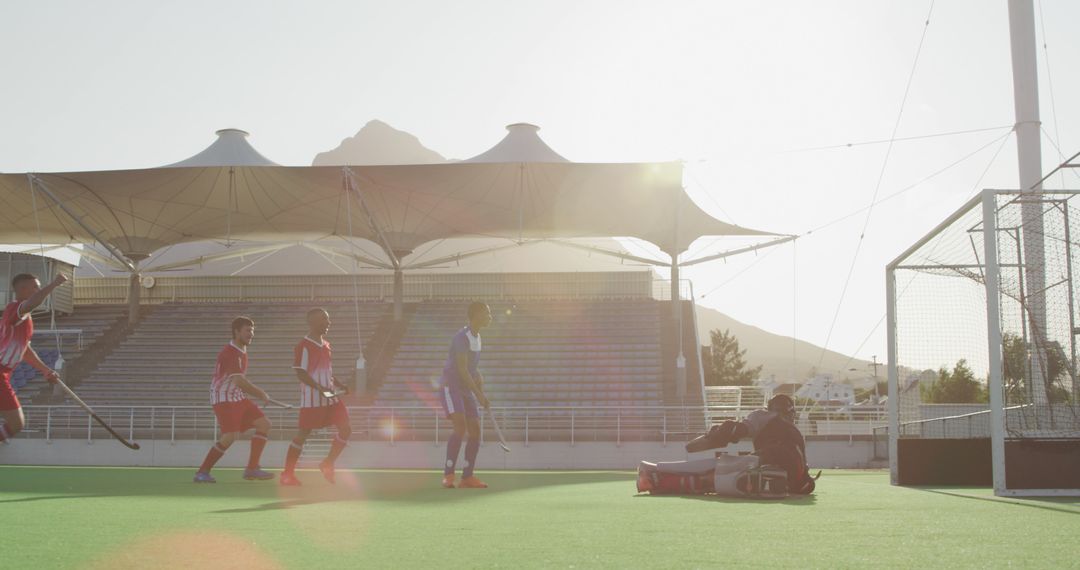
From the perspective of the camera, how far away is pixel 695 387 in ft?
89.5

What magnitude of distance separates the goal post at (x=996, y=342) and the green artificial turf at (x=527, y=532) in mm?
1089

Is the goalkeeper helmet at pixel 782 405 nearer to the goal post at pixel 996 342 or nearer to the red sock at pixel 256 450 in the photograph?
the goal post at pixel 996 342

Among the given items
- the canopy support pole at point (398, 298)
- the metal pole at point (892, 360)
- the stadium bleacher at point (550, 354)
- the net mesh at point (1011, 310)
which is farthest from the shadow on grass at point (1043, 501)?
the canopy support pole at point (398, 298)

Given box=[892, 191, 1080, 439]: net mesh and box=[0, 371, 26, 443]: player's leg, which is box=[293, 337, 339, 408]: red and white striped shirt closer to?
box=[0, 371, 26, 443]: player's leg

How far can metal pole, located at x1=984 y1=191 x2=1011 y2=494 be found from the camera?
8.82 metres

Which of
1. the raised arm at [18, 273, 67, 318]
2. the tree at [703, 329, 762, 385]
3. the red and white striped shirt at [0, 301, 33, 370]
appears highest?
the tree at [703, 329, 762, 385]

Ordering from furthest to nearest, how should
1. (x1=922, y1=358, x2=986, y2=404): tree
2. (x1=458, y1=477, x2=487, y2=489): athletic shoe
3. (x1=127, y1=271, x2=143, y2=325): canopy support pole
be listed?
(x1=127, y1=271, x2=143, y2=325): canopy support pole → (x1=922, y1=358, x2=986, y2=404): tree → (x1=458, y1=477, x2=487, y2=489): athletic shoe

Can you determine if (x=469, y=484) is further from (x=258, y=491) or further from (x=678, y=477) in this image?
(x=678, y=477)

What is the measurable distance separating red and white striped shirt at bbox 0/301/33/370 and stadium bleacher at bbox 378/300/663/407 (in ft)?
58.8

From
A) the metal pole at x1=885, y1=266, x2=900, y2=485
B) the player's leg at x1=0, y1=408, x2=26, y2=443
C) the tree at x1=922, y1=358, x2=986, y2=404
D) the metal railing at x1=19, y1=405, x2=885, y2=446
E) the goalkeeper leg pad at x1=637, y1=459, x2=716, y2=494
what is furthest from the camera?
the metal railing at x1=19, y1=405, x2=885, y2=446

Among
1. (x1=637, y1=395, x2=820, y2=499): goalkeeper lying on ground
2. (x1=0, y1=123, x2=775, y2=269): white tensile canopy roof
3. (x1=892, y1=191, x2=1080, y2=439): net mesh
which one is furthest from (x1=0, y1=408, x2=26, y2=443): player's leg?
(x1=0, y1=123, x2=775, y2=269): white tensile canopy roof

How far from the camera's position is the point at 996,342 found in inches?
355

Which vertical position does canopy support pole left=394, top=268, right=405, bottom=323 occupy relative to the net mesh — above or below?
above

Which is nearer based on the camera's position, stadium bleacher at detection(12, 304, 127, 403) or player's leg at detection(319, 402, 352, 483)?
player's leg at detection(319, 402, 352, 483)
